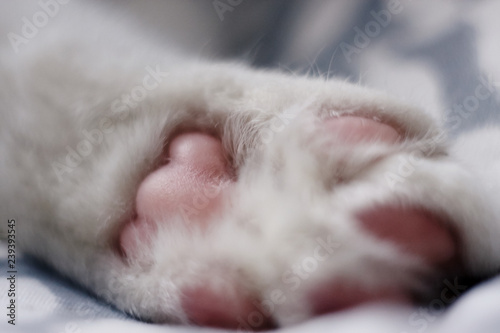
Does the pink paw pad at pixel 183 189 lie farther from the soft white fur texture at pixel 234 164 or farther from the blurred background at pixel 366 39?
the blurred background at pixel 366 39

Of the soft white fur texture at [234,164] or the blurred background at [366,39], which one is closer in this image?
the soft white fur texture at [234,164]

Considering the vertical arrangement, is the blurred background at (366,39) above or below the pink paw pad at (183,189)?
above

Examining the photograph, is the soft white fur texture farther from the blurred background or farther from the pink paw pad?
the blurred background

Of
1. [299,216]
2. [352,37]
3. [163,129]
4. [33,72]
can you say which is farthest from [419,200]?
[352,37]

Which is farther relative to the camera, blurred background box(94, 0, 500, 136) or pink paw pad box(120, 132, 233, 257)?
blurred background box(94, 0, 500, 136)

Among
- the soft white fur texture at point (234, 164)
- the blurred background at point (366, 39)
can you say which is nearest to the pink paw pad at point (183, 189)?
the soft white fur texture at point (234, 164)

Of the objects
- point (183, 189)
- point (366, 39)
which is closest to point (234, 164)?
point (183, 189)

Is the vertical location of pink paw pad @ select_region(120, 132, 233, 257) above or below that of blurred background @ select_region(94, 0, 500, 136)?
below

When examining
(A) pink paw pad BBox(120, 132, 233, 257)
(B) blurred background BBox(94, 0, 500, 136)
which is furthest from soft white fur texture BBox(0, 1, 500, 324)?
(B) blurred background BBox(94, 0, 500, 136)

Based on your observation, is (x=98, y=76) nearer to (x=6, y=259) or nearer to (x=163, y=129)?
(x=163, y=129)
